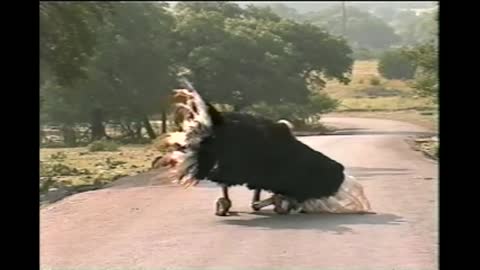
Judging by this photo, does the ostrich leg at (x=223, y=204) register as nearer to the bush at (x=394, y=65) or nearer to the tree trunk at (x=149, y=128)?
the tree trunk at (x=149, y=128)

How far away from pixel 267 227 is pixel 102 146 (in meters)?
0.91

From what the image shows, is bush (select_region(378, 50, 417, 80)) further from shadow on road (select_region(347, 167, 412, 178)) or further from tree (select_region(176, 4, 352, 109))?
shadow on road (select_region(347, 167, 412, 178))

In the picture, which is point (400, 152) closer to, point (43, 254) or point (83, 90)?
point (83, 90)

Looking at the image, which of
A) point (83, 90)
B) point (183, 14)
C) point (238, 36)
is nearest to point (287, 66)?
point (238, 36)

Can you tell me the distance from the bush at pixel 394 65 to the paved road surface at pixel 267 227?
0.20 meters

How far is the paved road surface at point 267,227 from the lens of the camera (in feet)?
10.1

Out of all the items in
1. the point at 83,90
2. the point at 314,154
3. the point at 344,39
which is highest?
the point at 344,39

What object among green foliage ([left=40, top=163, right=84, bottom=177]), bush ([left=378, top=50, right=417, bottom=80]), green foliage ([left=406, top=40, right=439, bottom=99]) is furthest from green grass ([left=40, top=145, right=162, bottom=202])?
green foliage ([left=406, top=40, right=439, bottom=99])

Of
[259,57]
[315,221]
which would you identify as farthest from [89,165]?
[315,221]

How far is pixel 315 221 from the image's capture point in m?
3.95
